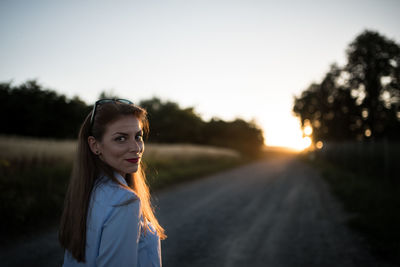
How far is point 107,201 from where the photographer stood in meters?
1.12

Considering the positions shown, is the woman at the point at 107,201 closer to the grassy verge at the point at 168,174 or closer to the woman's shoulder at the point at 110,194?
the woman's shoulder at the point at 110,194

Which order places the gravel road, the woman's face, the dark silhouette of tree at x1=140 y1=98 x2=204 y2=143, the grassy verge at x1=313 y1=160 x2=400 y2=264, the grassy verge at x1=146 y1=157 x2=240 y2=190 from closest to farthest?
1. the woman's face
2. the gravel road
3. the grassy verge at x1=313 y1=160 x2=400 y2=264
4. the grassy verge at x1=146 y1=157 x2=240 y2=190
5. the dark silhouette of tree at x1=140 y1=98 x2=204 y2=143

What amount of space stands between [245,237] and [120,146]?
3974 millimetres

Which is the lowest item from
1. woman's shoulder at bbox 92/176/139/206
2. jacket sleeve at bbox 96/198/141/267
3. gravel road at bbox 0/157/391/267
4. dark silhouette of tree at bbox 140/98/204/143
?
gravel road at bbox 0/157/391/267

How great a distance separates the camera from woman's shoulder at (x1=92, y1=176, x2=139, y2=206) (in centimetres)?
110

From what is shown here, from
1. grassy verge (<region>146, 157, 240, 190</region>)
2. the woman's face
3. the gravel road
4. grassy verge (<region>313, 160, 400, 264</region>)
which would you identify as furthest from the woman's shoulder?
grassy verge (<region>146, 157, 240, 190</region>)

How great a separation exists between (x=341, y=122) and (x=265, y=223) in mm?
27491

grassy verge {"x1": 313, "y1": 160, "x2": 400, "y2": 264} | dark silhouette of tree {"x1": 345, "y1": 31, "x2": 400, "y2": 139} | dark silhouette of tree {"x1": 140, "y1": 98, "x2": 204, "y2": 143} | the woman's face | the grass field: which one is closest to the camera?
the woman's face

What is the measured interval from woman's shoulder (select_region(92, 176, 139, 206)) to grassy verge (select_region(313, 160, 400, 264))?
175 inches

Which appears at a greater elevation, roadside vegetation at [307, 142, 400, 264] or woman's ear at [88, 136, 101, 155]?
woman's ear at [88, 136, 101, 155]

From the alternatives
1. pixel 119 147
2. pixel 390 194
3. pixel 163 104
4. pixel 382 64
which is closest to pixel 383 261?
pixel 119 147

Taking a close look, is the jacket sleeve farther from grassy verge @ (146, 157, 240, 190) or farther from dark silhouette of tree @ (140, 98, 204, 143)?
dark silhouette of tree @ (140, 98, 204, 143)

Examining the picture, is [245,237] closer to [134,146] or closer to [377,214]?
[377,214]

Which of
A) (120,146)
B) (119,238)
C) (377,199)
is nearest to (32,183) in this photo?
(120,146)
